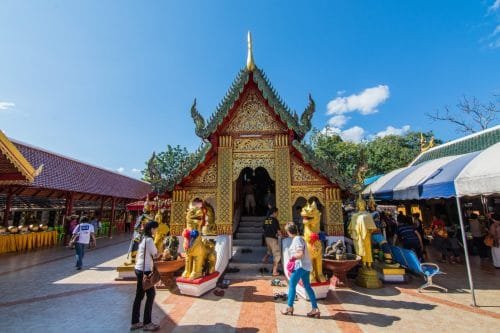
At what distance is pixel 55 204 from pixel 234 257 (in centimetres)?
1617

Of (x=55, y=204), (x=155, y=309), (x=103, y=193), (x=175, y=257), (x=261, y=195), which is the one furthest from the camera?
(x=55, y=204)

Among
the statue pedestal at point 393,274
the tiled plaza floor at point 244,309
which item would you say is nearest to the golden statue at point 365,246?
the tiled plaza floor at point 244,309

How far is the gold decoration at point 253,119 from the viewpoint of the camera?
7.49 meters

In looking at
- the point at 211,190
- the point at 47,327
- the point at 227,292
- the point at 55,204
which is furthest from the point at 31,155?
the point at 227,292

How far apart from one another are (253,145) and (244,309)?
455 cm

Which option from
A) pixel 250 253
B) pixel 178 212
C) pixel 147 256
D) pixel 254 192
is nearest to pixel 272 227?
pixel 250 253

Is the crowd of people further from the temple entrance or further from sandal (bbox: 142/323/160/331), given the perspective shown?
sandal (bbox: 142/323/160/331)

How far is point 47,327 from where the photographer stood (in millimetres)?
3711

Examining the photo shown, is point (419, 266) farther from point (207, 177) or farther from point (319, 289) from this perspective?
point (207, 177)

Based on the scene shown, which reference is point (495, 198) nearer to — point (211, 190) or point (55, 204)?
point (211, 190)

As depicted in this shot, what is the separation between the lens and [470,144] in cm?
1046

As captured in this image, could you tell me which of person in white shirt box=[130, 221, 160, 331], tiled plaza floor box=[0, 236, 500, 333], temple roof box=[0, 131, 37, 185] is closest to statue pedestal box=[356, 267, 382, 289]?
tiled plaza floor box=[0, 236, 500, 333]

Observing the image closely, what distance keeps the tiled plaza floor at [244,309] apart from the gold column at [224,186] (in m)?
1.74

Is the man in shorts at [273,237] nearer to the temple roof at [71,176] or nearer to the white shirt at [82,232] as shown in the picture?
the white shirt at [82,232]
